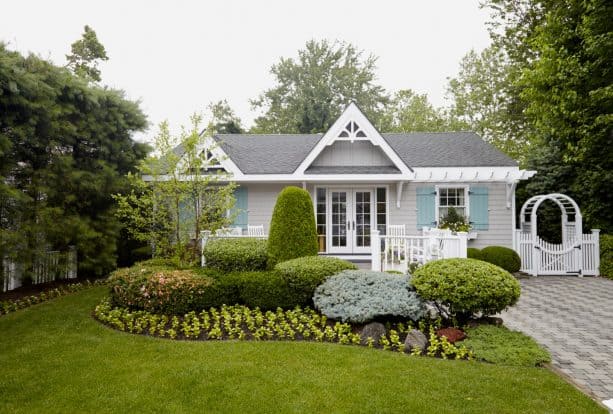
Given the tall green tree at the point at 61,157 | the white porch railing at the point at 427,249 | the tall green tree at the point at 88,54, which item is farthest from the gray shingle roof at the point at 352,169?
the tall green tree at the point at 88,54

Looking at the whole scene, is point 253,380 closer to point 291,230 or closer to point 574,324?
point 291,230

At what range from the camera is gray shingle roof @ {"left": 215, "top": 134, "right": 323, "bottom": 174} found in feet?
40.9

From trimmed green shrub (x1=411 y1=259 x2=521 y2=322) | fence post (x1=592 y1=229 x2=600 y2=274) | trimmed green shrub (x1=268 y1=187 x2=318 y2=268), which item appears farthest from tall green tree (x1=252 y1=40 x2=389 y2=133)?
trimmed green shrub (x1=411 y1=259 x2=521 y2=322)

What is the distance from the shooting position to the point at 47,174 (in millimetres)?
8367

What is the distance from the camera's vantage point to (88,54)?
1688cm

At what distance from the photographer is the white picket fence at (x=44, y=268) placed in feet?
26.6

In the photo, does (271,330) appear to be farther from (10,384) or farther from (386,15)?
(386,15)

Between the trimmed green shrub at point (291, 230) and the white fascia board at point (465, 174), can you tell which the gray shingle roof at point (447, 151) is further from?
the trimmed green shrub at point (291, 230)

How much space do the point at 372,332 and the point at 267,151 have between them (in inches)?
389

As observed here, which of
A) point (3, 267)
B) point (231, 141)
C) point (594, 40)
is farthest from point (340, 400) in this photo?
point (231, 141)

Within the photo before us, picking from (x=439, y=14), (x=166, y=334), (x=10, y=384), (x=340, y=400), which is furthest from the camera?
(x=439, y=14)

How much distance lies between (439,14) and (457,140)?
16.0 feet

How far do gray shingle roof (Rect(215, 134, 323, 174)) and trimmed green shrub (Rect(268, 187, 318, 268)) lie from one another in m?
4.64

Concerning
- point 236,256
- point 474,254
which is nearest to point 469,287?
point 236,256
